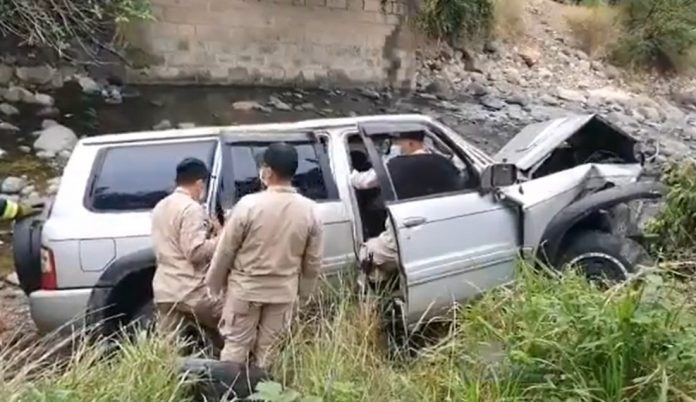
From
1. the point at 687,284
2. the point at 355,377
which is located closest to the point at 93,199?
the point at 355,377

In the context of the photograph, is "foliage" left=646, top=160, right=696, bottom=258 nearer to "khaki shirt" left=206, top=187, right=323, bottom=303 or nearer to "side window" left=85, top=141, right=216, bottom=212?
"khaki shirt" left=206, top=187, right=323, bottom=303

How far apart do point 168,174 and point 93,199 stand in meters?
0.49

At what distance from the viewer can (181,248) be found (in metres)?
4.86

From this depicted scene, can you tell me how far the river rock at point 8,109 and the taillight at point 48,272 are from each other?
23.6ft

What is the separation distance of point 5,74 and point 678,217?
10413 mm

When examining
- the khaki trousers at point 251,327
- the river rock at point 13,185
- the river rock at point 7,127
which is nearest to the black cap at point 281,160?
the khaki trousers at point 251,327

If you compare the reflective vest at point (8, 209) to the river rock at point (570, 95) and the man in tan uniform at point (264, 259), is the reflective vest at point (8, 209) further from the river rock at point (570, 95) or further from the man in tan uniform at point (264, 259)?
the river rock at point (570, 95)

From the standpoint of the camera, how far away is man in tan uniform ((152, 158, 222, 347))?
4.82 meters

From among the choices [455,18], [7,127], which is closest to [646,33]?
[455,18]

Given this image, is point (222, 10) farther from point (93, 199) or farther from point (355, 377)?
point (355, 377)

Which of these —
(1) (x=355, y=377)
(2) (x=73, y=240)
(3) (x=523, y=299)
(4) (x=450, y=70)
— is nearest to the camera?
(1) (x=355, y=377)

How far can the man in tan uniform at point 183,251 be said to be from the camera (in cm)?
482

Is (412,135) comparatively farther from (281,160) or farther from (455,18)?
(455,18)

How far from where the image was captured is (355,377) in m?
4.21
